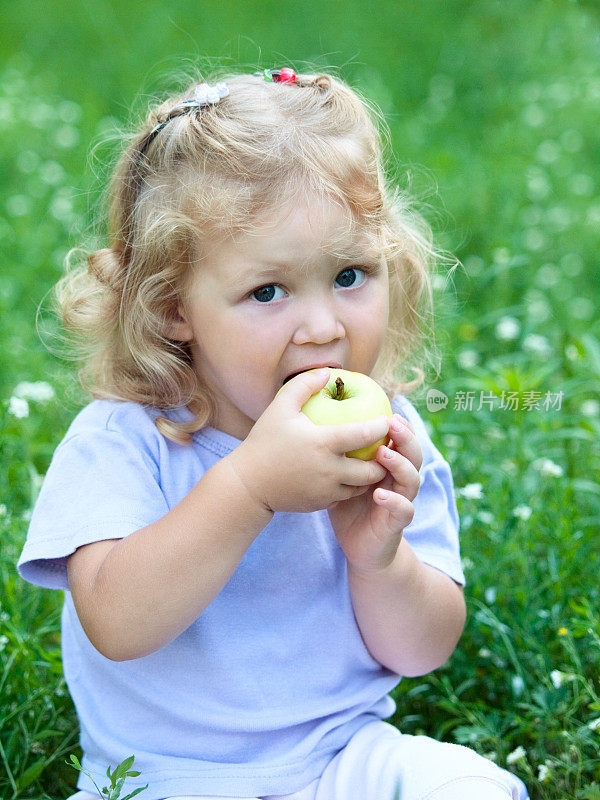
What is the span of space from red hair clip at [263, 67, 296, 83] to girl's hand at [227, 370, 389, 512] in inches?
26.7

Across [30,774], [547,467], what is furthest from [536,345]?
[30,774]

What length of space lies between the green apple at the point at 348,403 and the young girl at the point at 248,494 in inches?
0.9

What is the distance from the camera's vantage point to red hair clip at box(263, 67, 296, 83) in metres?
1.96

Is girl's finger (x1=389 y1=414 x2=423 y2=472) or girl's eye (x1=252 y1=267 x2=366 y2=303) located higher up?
girl's eye (x1=252 y1=267 x2=366 y2=303)

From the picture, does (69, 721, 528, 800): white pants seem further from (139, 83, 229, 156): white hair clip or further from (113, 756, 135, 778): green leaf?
(139, 83, 229, 156): white hair clip

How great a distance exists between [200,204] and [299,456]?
0.50 meters

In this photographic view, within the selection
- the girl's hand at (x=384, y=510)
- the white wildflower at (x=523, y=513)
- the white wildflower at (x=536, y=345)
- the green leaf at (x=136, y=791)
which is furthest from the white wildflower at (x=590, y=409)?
the green leaf at (x=136, y=791)

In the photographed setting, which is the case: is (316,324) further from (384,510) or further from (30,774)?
(30,774)

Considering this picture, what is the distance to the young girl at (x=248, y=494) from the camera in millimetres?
1613

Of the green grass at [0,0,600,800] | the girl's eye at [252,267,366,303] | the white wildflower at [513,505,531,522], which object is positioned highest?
the girl's eye at [252,267,366,303]

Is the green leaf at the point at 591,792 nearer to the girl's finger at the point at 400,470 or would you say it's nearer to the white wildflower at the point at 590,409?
the girl's finger at the point at 400,470

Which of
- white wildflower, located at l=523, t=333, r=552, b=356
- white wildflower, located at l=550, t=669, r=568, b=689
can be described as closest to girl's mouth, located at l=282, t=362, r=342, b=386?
white wildflower, located at l=550, t=669, r=568, b=689

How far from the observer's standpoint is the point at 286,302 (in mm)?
1707

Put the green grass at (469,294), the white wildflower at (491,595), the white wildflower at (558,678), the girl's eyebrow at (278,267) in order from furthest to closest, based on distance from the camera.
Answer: the white wildflower at (491,595)
the green grass at (469,294)
the white wildflower at (558,678)
the girl's eyebrow at (278,267)
